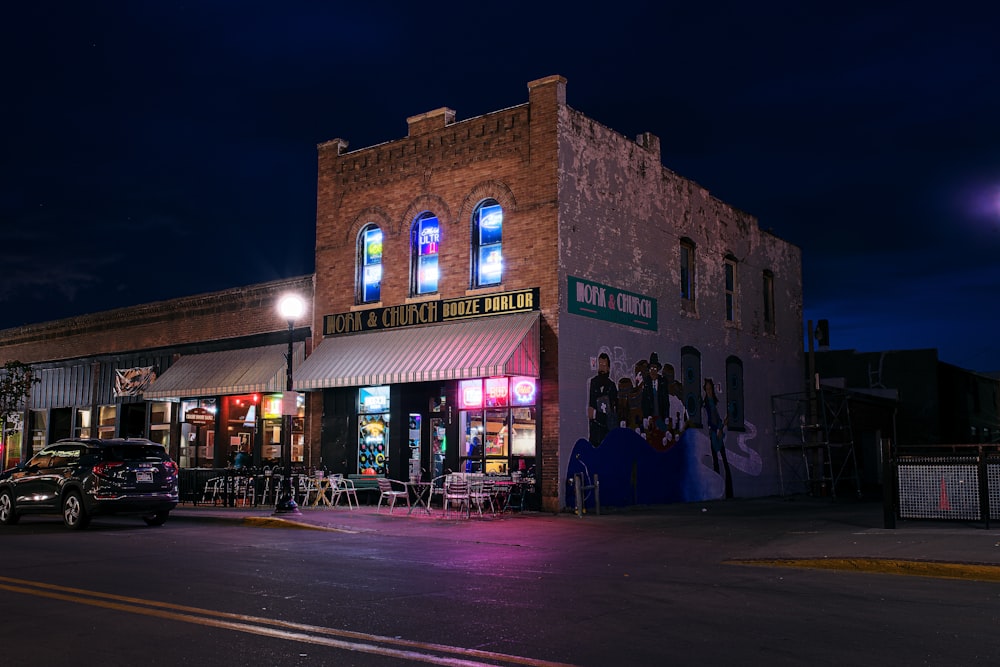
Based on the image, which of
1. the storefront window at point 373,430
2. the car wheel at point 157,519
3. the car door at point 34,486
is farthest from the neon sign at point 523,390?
the car door at point 34,486

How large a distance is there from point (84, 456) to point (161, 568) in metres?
7.57

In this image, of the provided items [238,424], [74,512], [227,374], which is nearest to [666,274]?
[227,374]

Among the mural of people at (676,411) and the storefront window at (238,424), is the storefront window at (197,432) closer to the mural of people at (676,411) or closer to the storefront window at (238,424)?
the storefront window at (238,424)

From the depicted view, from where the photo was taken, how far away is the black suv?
689 inches

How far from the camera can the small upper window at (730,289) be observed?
28672mm

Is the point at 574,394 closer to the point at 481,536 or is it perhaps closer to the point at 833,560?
the point at 481,536

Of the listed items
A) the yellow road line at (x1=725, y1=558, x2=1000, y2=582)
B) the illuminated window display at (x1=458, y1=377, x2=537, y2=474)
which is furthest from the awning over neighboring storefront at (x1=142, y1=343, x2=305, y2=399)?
the yellow road line at (x1=725, y1=558, x2=1000, y2=582)

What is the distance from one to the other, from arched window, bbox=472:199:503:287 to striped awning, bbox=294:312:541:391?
45.2 inches

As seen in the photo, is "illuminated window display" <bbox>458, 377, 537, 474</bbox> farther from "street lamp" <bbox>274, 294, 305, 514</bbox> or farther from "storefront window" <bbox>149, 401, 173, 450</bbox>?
"storefront window" <bbox>149, 401, 173, 450</bbox>

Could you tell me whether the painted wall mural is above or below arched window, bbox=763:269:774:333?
below

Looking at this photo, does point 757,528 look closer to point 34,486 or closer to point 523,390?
point 523,390

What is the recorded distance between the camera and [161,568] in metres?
11.5

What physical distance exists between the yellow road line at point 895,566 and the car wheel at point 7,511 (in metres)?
14.4

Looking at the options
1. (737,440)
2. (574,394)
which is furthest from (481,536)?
(737,440)
